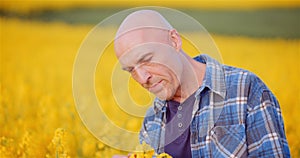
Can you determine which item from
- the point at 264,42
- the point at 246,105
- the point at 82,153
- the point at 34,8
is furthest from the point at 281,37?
the point at 246,105

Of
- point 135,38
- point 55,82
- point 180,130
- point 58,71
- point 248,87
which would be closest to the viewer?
point 135,38

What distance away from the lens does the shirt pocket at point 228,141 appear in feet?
9.06

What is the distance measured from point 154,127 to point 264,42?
2866 mm

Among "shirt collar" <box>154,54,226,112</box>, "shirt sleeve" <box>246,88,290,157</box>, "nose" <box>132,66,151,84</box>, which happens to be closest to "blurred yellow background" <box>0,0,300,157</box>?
"nose" <box>132,66,151,84</box>

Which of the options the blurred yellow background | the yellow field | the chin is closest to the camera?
the chin

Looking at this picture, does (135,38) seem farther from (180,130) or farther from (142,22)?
(180,130)

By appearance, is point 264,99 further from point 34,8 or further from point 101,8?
point 34,8

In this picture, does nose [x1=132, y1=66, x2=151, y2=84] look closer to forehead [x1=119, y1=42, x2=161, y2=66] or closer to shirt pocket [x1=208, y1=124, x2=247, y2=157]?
forehead [x1=119, y1=42, x2=161, y2=66]

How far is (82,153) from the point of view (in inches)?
142

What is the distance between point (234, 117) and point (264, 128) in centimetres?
14

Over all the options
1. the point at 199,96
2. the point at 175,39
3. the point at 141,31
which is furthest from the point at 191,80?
the point at 141,31

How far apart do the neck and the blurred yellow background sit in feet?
1.68

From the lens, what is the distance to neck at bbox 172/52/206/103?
2.84 meters

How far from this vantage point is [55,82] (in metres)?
5.33
